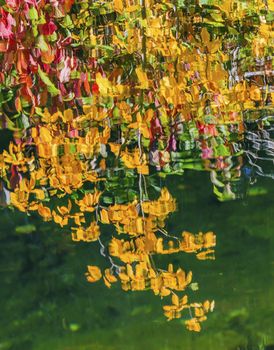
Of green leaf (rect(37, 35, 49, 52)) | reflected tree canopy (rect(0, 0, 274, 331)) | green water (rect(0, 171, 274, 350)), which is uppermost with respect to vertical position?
green leaf (rect(37, 35, 49, 52))

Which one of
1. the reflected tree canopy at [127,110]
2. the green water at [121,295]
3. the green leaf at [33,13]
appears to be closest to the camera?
the green leaf at [33,13]

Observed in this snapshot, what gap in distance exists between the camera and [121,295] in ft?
7.80

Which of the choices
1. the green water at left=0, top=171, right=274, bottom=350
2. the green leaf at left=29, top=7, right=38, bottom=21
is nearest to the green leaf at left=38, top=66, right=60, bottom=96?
the green leaf at left=29, top=7, right=38, bottom=21

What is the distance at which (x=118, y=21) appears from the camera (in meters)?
2.21

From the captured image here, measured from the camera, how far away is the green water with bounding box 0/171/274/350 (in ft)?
7.73

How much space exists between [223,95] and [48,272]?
790 mm

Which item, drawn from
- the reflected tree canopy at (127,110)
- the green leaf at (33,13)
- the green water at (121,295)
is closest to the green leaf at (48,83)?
the reflected tree canopy at (127,110)

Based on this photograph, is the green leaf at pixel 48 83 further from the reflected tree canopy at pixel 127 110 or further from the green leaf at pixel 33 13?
the green leaf at pixel 33 13

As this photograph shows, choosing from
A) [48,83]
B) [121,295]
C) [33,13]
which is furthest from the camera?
[121,295]

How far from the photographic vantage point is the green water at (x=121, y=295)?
2.36 m

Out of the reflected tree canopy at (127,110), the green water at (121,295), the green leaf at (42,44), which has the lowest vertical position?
the green water at (121,295)

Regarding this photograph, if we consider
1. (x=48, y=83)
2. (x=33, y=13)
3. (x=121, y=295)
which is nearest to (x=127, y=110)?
(x=48, y=83)

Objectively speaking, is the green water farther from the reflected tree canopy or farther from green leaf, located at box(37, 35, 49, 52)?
green leaf, located at box(37, 35, 49, 52)

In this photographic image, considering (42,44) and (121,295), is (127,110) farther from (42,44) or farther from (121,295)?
(121,295)
